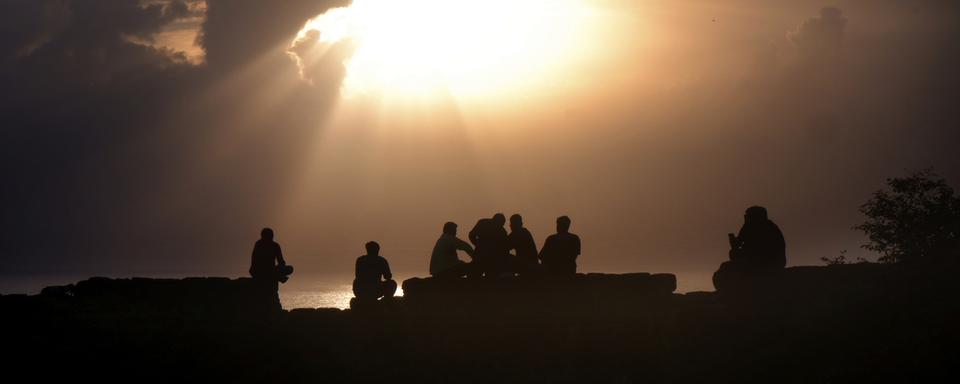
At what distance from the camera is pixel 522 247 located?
22.5 m

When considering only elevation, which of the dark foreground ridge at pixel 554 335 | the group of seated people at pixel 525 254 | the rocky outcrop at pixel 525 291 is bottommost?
the dark foreground ridge at pixel 554 335

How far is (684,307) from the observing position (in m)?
21.8

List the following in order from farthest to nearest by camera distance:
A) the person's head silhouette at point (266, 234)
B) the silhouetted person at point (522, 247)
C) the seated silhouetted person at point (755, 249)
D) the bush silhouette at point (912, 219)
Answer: the bush silhouette at point (912, 219)
the person's head silhouette at point (266, 234)
the silhouetted person at point (522, 247)
the seated silhouetted person at point (755, 249)

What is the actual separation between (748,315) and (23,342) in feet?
47.0

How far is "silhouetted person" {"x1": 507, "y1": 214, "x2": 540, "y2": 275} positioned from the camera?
22.4 metres

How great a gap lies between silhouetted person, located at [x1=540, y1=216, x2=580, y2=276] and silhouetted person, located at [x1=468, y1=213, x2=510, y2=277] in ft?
2.85

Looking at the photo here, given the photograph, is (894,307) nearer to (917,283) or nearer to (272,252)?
(917,283)

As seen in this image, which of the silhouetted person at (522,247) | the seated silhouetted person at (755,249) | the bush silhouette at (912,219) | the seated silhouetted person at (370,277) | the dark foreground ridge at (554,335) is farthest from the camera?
the bush silhouette at (912,219)

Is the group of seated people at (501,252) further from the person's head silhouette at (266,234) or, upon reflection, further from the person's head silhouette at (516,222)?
the person's head silhouette at (266,234)

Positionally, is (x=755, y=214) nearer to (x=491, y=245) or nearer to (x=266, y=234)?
(x=491, y=245)

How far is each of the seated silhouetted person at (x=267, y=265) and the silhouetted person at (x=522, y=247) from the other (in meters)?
5.79

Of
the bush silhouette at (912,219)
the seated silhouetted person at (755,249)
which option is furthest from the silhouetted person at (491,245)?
the bush silhouette at (912,219)

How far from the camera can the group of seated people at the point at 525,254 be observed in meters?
22.0

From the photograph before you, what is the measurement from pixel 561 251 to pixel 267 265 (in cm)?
747
